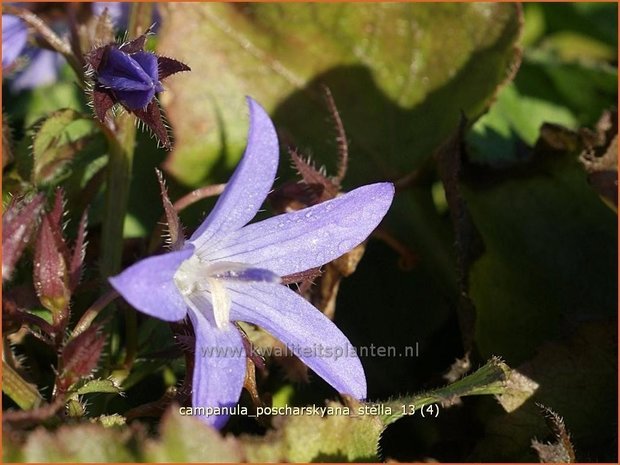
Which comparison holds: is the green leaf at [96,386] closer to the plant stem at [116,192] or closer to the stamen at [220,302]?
the stamen at [220,302]

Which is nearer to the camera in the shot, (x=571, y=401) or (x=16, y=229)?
(x=16, y=229)

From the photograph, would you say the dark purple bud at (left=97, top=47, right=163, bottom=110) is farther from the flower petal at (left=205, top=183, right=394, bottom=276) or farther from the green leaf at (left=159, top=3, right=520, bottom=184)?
the green leaf at (left=159, top=3, right=520, bottom=184)

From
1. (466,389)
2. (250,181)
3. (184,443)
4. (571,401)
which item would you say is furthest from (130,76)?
(571,401)

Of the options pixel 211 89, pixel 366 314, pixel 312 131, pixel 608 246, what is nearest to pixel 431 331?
pixel 366 314

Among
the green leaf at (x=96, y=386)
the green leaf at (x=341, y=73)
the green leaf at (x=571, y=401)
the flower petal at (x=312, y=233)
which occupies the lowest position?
the green leaf at (x=571, y=401)

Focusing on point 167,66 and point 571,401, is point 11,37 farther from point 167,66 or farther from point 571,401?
point 571,401

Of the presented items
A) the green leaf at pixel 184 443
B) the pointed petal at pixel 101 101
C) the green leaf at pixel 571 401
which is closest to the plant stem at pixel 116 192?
the pointed petal at pixel 101 101
